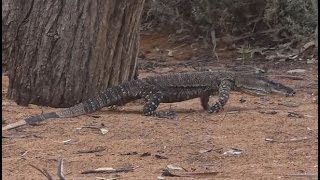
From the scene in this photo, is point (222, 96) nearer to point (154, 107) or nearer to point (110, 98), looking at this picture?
point (154, 107)

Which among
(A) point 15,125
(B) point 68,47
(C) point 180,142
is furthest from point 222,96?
(A) point 15,125

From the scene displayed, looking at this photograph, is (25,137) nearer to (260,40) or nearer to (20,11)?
(20,11)

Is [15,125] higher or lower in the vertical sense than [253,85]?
lower

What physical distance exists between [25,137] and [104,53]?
5.66 feet

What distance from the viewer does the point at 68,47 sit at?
7.98m

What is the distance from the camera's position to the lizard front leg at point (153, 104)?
7.72 meters

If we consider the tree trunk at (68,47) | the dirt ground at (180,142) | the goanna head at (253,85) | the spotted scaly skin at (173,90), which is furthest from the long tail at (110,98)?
the goanna head at (253,85)

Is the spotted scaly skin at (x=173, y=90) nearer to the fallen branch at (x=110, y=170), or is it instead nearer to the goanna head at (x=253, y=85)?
the goanna head at (x=253, y=85)

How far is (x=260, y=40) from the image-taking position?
43.7ft

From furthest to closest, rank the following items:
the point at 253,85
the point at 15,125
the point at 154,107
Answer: the point at 253,85
the point at 154,107
the point at 15,125

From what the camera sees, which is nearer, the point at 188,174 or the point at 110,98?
the point at 188,174

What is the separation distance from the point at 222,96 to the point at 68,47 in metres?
1.60

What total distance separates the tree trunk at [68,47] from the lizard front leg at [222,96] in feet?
3.42

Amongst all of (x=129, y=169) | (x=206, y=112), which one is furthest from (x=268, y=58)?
(x=129, y=169)
